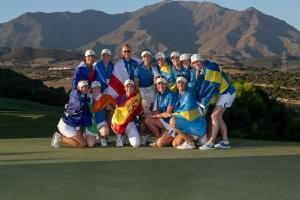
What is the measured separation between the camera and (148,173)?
7.64m

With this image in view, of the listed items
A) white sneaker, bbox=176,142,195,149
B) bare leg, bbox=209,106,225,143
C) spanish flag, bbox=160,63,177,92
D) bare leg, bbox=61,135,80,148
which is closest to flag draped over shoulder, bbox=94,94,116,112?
bare leg, bbox=61,135,80,148

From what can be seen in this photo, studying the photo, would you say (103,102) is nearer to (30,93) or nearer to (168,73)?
(168,73)

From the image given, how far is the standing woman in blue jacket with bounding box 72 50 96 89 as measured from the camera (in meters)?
11.2

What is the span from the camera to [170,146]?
1119 cm

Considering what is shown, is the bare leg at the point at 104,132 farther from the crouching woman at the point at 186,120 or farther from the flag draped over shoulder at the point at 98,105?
the crouching woman at the point at 186,120

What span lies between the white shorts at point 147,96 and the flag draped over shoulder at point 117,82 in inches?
17.7

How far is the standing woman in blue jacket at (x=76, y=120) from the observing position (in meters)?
11.0

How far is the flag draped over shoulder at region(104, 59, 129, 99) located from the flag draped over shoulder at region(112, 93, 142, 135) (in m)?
0.30

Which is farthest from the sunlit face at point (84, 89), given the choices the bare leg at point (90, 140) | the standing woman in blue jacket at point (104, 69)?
the bare leg at point (90, 140)

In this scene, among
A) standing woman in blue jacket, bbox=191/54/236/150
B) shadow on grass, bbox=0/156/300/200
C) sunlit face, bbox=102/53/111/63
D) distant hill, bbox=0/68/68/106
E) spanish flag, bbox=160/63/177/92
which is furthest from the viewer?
distant hill, bbox=0/68/68/106

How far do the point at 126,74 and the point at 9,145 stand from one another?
2848 millimetres

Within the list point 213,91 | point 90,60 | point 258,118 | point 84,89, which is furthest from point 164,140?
point 258,118

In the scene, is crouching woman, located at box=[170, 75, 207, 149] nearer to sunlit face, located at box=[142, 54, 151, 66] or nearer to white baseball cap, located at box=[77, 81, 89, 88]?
sunlit face, located at box=[142, 54, 151, 66]

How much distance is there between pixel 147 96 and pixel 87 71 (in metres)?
1.35
